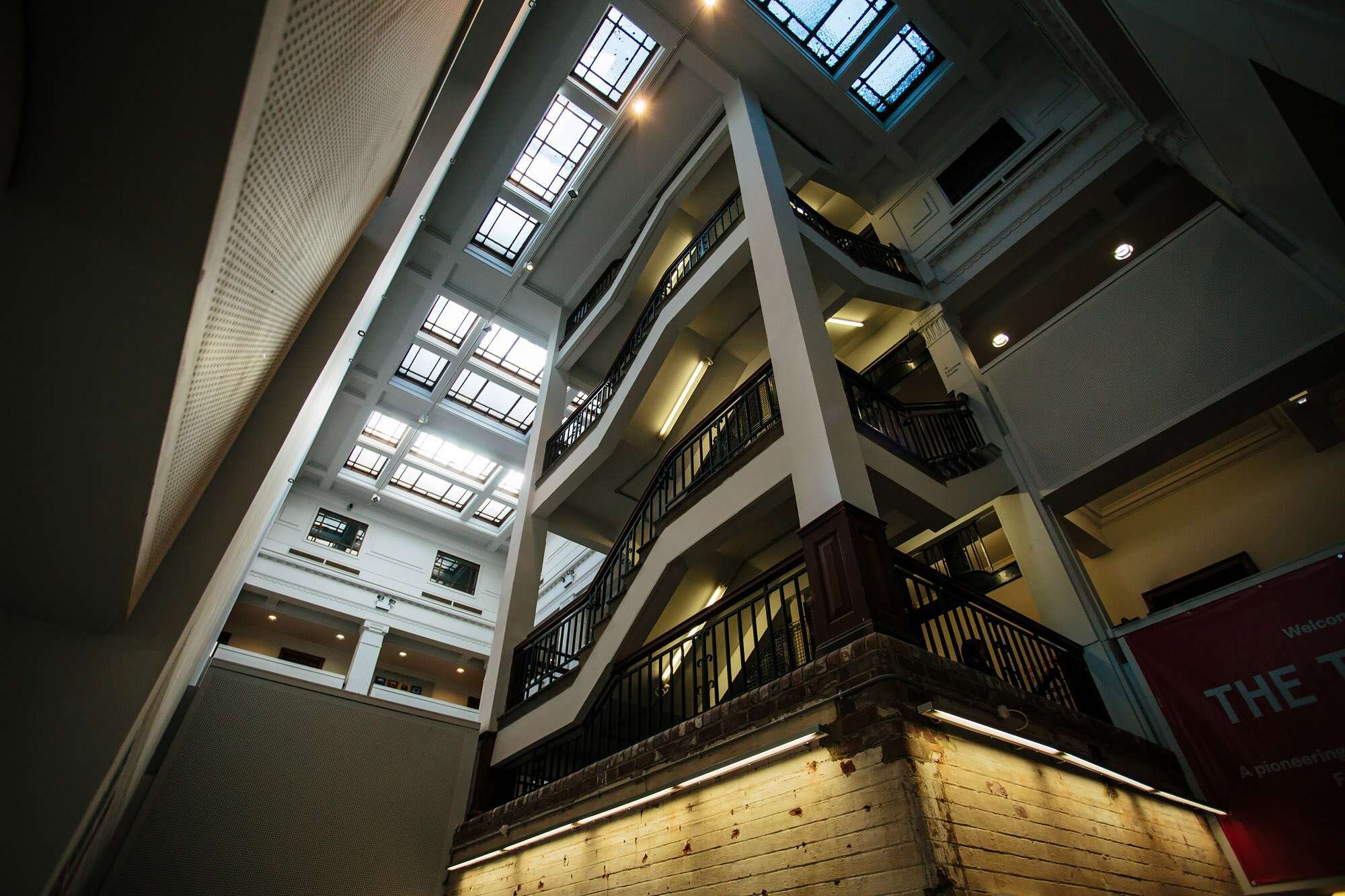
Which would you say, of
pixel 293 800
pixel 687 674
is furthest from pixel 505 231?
pixel 293 800

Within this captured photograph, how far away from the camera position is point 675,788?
4.23m

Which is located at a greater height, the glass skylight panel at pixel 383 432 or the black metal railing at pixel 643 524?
the glass skylight panel at pixel 383 432

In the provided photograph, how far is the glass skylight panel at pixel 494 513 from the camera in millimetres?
17359

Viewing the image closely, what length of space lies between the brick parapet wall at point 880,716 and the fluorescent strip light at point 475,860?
4.03 feet

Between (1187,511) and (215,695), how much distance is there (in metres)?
11.0

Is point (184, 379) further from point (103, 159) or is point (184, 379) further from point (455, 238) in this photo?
point (455, 238)

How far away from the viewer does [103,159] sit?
40.4 inches

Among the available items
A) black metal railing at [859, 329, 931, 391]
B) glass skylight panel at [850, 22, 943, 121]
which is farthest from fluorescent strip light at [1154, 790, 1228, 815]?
glass skylight panel at [850, 22, 943, 121]

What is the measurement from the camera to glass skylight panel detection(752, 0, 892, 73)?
31.7 ft

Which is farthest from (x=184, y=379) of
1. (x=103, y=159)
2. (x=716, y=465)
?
(x=716, y=465)

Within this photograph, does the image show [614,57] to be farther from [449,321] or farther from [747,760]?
[747,760]

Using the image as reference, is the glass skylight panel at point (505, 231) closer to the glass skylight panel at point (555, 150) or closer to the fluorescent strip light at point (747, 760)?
the glass skylight panel at point (555, 150)

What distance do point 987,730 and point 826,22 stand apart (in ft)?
33.3

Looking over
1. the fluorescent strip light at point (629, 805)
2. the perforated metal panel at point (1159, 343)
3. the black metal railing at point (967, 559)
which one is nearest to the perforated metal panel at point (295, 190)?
the fluorescent strip light at point (629, 805)
